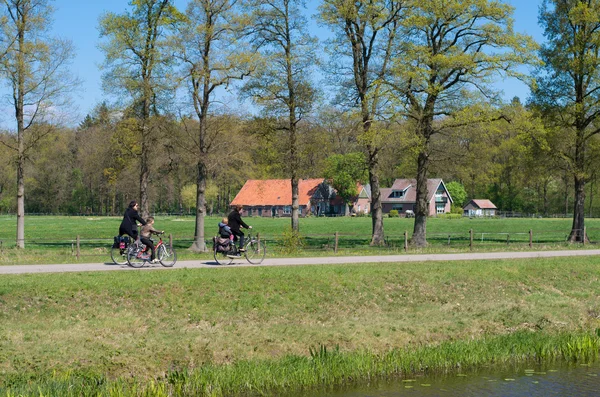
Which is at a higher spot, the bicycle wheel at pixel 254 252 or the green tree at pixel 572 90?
the green tree at pixel 572 90

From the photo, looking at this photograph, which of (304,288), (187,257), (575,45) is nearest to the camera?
(304,288)

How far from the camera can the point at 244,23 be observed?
1312 inches

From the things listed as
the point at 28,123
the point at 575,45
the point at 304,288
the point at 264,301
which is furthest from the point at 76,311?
the point at 575,45

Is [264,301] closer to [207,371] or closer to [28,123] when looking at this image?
[207,371]

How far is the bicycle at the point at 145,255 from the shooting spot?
70.2 ft

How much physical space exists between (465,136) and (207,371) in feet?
78.7

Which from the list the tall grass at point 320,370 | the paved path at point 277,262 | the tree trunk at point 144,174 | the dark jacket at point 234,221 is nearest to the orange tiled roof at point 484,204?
the paved path at point 277,262

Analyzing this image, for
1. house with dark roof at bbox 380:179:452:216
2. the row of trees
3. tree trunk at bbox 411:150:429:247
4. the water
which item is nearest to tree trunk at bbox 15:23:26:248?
the row of trees

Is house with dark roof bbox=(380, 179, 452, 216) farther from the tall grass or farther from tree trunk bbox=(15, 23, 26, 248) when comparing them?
the tall grass

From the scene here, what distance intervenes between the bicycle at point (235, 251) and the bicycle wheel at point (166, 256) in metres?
1.40

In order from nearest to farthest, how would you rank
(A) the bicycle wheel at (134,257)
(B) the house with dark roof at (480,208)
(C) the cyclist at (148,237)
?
(A) the bicycle wheel at (134,257), (C) the cyclist at (148,237), (B) the house with dark roof at (480,208)

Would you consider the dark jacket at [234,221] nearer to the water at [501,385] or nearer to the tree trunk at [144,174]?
the water at [501,385]

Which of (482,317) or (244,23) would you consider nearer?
(482,317)

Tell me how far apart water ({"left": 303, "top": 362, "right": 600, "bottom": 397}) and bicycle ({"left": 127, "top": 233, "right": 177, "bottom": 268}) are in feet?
36.4
